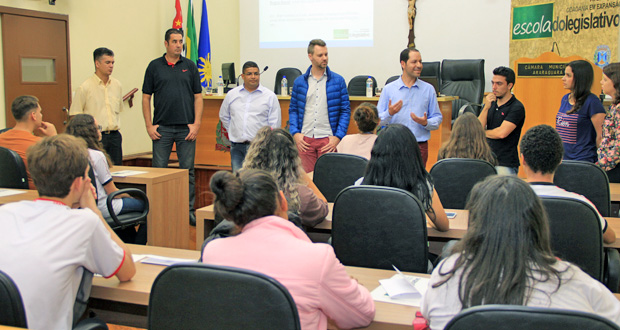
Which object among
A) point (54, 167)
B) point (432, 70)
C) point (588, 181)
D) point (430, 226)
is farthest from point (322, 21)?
point (54, 167)

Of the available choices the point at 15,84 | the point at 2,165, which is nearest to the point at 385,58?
the point at 15,84

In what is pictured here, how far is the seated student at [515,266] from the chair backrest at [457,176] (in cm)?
191

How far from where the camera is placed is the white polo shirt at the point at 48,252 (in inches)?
63.7

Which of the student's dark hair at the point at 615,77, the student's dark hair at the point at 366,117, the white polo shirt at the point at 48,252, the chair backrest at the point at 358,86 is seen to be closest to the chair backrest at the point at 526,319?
the white polo shirt at the point at 48,252

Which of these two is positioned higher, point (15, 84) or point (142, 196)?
point (15, 84)

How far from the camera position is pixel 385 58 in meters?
8.36

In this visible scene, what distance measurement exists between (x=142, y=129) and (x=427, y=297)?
692 centimetres

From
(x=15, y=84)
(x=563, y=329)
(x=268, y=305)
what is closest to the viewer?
(x=563, y=329)

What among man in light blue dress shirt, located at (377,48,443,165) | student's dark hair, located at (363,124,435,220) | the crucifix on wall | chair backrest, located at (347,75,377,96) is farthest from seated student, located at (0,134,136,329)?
the crucifix on wall

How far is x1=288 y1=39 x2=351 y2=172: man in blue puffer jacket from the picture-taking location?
184 inches

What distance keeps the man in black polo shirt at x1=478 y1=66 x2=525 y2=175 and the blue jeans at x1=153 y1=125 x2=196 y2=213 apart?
268 centimetres

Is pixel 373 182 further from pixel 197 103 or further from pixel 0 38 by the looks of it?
pixel 0 38

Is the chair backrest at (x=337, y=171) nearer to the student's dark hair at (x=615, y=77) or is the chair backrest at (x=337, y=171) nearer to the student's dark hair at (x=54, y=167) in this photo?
the student's dark hair at (x=615, y=77)

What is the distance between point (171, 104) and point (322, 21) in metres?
A: 4.01
